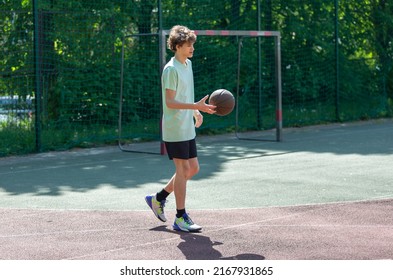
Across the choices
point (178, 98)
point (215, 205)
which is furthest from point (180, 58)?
point (215, 205)

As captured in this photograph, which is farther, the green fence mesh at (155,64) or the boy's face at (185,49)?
the green fence mesh at (155,64)

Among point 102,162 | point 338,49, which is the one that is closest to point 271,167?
point 102,162

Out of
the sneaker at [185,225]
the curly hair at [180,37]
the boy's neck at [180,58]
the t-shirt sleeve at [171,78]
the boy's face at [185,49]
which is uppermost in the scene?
the curly hair at [180,37]

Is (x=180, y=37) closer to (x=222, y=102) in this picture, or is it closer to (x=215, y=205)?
(x=222, y=102)

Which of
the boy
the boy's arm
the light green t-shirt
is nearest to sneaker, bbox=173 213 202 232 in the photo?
the boy

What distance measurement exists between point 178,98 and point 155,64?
28.3ft

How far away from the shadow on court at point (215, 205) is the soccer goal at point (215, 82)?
144 cm

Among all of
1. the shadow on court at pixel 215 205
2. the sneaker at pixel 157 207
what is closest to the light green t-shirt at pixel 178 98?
the sneaker at pixel 157 207

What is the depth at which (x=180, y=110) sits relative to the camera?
7230 mm

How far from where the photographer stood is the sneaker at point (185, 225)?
7.16 m

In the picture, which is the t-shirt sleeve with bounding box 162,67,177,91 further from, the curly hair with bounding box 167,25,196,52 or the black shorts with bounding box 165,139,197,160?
the black shorts with bounding box 165,139,197,160

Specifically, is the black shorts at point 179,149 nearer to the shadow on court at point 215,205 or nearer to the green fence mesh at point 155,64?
the shadow on court at point 215,205

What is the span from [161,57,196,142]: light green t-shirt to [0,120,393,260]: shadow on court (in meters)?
0.85

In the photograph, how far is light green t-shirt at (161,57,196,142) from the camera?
23.4 ft
